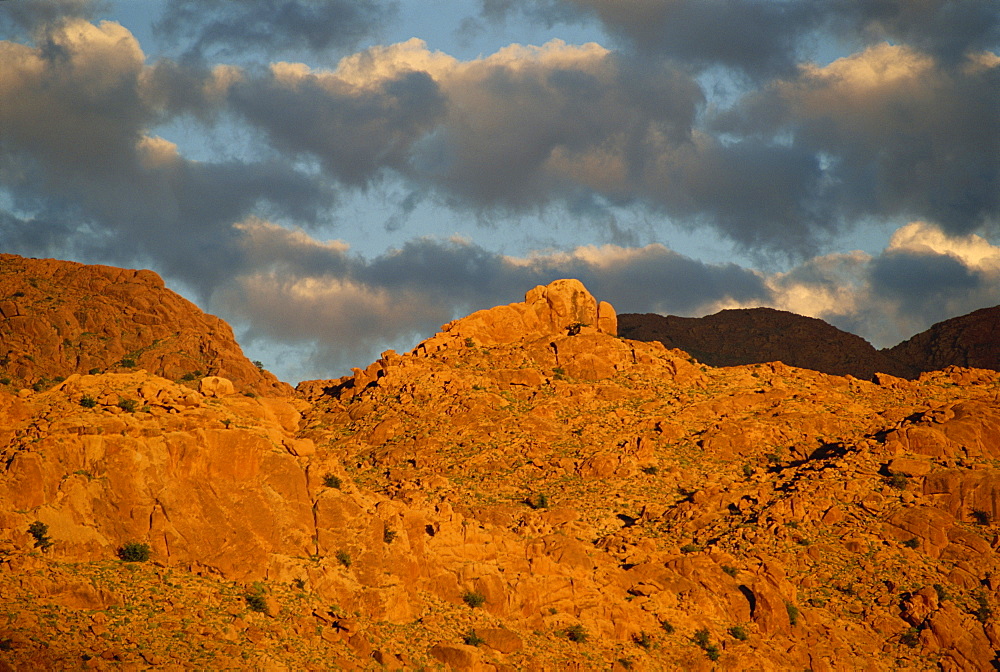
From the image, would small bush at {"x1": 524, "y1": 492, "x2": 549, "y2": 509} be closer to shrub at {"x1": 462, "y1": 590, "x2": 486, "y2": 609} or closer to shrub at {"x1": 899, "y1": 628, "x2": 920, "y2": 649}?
shrub at {"x1": 462, "y1": 590, "x2": 486, "y2": 609}

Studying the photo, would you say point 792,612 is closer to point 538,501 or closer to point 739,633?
point 739,633

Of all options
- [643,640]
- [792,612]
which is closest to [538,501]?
[643,640]

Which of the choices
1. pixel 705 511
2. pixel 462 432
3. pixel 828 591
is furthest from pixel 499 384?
pixel 828 591

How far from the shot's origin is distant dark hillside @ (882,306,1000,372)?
168m

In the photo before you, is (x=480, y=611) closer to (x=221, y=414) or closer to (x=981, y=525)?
(x=221, y=414)

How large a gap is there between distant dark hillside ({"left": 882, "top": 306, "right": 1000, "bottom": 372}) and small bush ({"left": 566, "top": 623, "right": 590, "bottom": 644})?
10904 cm

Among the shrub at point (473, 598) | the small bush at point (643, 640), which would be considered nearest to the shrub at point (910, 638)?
the small bush at point (643, 640)

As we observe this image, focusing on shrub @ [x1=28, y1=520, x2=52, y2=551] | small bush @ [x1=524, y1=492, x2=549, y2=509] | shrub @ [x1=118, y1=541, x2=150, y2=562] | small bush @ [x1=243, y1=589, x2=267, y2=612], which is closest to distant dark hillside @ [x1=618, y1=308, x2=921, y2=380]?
small bush @ [x1=524, y1=492, x2=549, y2=509]

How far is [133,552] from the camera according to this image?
198 feet

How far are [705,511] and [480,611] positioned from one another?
27.7 metres

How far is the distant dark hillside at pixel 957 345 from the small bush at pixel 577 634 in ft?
358

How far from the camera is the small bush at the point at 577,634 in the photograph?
7288 centimetres

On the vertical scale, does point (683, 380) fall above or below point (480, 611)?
above

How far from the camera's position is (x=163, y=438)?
211 ft
